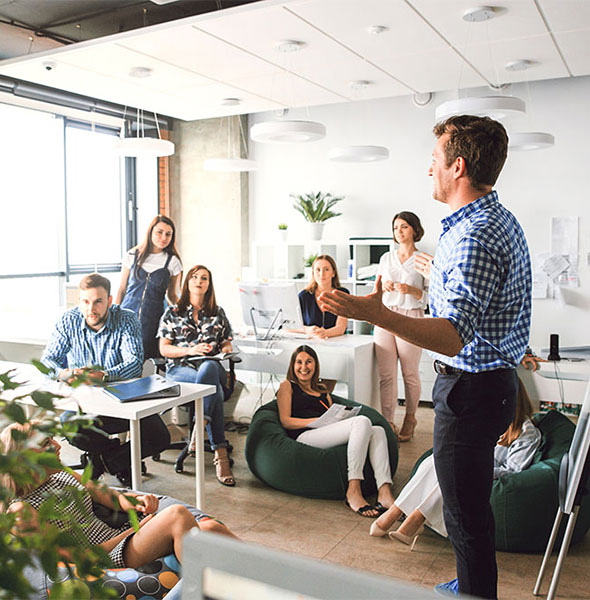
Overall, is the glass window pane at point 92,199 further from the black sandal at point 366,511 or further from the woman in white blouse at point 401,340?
the black sandal at point 366,511

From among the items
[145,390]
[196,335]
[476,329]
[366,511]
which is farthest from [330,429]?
[476,329]

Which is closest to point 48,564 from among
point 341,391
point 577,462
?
point 577,462

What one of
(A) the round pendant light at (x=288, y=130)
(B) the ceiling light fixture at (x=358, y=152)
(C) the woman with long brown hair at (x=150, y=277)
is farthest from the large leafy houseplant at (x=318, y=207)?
(A) the round pendant light at (x=288, y=130)

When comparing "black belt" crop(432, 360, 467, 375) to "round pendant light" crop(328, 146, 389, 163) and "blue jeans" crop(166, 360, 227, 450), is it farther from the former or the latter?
"round pendant light" crop(328, 146, 389, 163)

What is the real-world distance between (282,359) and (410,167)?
9.28 feet

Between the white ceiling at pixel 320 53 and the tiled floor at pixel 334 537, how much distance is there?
9.23 ft

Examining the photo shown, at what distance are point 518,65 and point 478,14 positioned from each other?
1.28m

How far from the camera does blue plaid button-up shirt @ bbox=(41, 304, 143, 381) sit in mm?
4082

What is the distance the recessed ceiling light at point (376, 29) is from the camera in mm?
4242

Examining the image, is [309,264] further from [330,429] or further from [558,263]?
[330,429]

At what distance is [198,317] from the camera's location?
4.90 metres

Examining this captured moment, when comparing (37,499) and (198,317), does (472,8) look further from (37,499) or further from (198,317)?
(37,499)

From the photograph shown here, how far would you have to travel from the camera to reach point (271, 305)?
5.18 metres

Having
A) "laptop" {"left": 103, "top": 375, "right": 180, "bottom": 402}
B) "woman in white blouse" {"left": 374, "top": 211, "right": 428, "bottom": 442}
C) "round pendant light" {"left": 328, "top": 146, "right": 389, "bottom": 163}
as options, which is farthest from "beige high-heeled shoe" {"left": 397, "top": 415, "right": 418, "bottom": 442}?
"laptop" {"left": 103, "top": 375, "right": 180, "bottom": 402}
